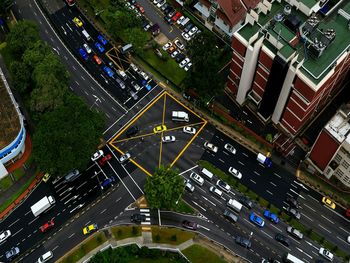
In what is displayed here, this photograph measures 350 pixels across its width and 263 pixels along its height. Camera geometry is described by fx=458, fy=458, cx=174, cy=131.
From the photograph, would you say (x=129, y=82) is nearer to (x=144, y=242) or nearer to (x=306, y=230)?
(x=144, y=242)

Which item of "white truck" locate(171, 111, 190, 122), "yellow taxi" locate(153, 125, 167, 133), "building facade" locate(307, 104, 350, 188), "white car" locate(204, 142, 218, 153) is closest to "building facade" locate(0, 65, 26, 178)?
"yellow taxi" locate(153, 125, 167, 133)

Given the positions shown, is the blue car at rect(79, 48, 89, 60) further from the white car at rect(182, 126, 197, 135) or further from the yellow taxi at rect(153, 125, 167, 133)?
the white car at rect(182, 126, 197, 135)

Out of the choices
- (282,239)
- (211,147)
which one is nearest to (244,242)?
(282,239)

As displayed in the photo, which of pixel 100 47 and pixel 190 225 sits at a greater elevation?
pixel 100 47

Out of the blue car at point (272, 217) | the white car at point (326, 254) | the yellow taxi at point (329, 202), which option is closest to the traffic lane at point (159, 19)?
the blue car at point (272, 217)

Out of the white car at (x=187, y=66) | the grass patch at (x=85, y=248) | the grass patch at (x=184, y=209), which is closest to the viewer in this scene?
the grass patch at (x=85, y=248)

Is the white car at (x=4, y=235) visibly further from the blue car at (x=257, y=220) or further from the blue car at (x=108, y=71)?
the blue car at (x=257, y=220)

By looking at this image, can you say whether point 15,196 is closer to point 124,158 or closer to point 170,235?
point 124,158

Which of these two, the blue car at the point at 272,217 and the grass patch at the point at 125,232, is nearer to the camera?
the grass patch at the point at 125,232
